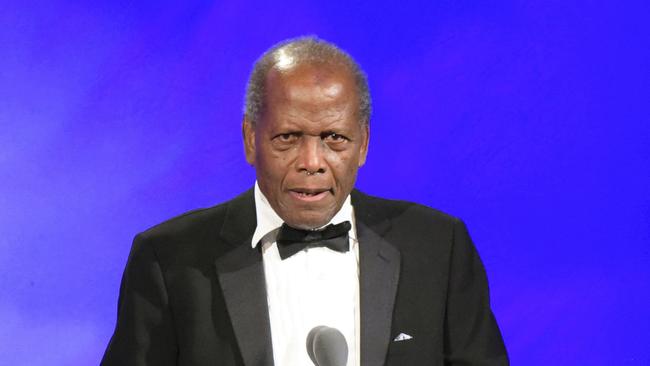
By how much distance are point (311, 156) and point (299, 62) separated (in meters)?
0.15

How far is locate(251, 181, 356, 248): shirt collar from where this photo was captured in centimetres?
179

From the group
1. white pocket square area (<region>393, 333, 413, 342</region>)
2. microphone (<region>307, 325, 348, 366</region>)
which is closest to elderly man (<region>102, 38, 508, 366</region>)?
white pocket square area (<region>393, 333, 413, 342</region>)

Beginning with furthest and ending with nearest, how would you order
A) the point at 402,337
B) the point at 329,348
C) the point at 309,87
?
1. the point at 402,337
2. the point at 309,87
3. the point at 329,348

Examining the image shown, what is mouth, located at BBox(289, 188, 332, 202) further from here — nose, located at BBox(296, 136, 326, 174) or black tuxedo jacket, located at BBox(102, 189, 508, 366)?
black tuxedo jacket, located at BBox(102, 189, 508, 366)

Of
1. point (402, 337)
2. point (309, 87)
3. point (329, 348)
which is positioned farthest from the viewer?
point (402, 337)

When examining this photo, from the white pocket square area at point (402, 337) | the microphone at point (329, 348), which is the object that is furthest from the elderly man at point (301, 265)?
the microphone at point (329, 348)

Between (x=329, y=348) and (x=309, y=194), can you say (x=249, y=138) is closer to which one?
(x=309, y=194)

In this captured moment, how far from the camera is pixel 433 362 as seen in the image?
5.78ft

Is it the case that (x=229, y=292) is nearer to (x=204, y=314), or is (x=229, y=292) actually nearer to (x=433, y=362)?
(x=204, y=314)

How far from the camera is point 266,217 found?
180 cm

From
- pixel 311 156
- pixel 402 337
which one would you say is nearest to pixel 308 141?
pixel 311 156

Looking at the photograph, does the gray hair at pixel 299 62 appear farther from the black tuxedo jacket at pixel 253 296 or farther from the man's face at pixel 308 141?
the black tuxedo jacket at pixel 253 296

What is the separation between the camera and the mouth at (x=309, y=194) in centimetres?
169

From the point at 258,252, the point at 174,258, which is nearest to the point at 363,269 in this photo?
the point at 258,252
